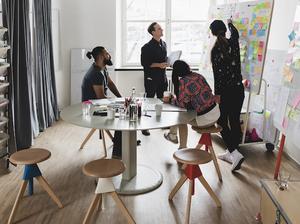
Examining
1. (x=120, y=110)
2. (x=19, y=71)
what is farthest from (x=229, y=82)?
(x=19, y=71)

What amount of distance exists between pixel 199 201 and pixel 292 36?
156cm

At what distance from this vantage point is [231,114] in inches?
146

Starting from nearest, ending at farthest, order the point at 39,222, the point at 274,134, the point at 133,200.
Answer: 1. the point at 39,222
2. the point at 133,200
3. the point at 274,134

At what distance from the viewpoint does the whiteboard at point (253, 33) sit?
3551 millimetres

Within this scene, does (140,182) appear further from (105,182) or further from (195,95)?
(195,95)

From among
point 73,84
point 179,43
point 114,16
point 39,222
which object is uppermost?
point 114,16

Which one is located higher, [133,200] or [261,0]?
[261,0]

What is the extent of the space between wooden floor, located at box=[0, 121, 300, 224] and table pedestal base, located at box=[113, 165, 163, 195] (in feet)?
0.19

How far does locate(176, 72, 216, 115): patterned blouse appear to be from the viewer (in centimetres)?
317

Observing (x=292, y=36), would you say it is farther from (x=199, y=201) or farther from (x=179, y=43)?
(x=179, y=43)

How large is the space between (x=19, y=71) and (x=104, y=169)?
1.94 meters

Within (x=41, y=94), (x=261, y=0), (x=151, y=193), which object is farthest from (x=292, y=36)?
(x=41, y=94)

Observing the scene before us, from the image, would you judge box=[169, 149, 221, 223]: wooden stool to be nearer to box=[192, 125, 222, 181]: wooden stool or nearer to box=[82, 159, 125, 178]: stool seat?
box=[82, 159, 125, 178]: stool seat

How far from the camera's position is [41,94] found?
4.68 meters
